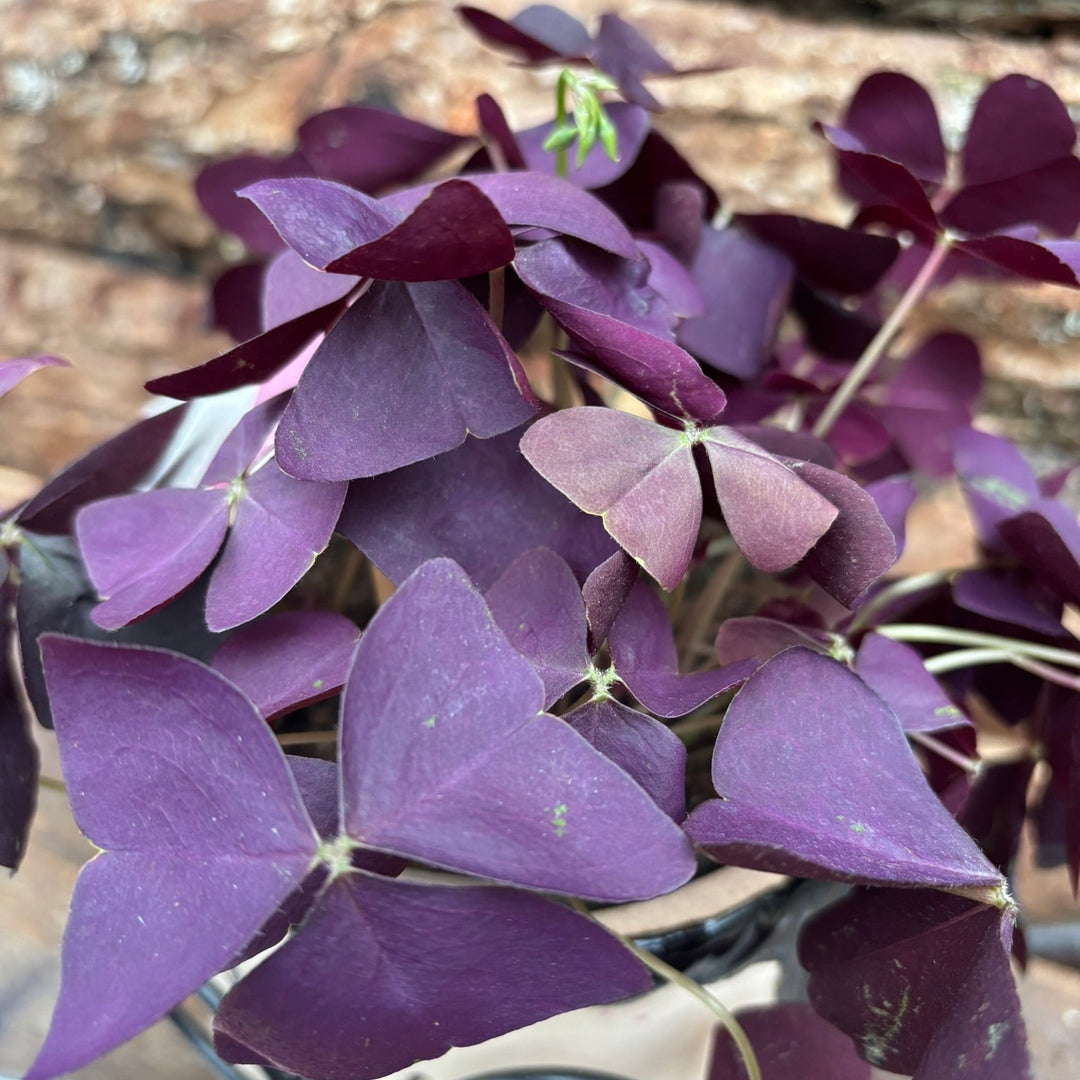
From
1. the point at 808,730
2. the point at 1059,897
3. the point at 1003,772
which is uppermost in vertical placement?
the point at 808,730

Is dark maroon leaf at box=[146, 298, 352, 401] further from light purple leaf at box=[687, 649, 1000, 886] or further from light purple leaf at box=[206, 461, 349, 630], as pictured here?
light purple leaf at box=[687, 649, 1000, 886]

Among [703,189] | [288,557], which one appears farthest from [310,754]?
[703,189]

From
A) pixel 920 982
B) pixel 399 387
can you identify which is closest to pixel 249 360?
pixel 399 387

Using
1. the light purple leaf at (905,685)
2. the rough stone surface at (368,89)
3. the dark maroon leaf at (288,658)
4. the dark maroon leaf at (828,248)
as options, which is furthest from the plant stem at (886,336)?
the rough stone surface at (368,89)

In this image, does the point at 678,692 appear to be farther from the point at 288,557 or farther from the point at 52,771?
the point at 52,771

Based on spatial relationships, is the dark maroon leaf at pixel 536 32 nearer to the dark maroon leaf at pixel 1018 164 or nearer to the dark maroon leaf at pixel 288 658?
the dark maroon leaf at pixel 1018 164

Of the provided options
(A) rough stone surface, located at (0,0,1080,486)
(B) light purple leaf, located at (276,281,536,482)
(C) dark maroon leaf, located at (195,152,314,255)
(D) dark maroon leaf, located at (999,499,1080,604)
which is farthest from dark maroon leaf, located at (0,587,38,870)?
(A) rough stone surface, located at (0,0,1080,486)
